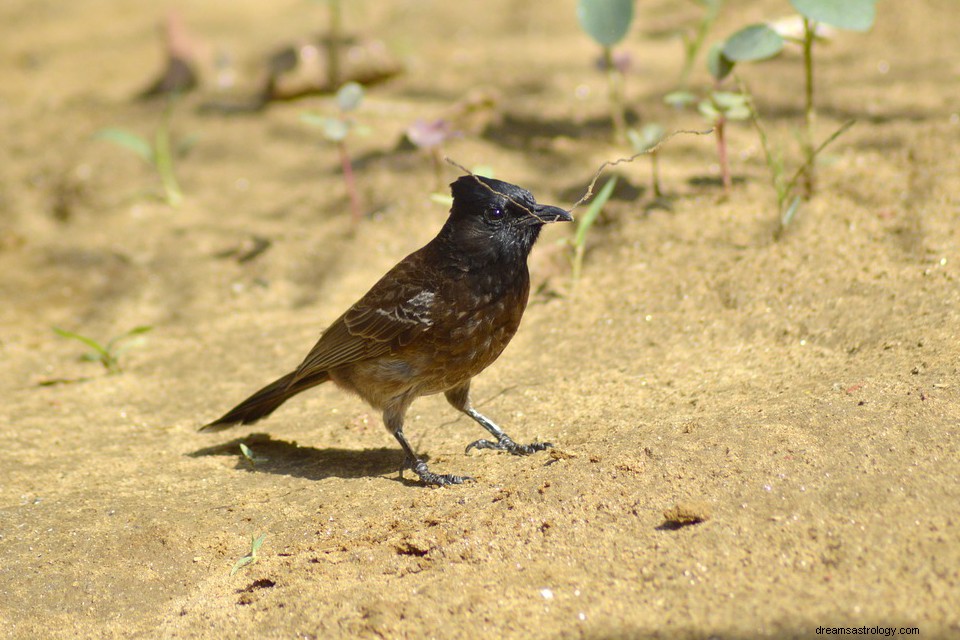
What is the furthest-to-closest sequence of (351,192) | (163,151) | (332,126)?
(163,151) < (351,192) < (332,126)

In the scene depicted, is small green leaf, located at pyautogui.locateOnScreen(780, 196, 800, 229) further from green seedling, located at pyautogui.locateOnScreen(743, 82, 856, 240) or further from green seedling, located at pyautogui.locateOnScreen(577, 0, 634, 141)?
green seedling, located at pyautogui.locateOnScreen(577, 0, 634, 141)

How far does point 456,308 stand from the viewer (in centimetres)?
429

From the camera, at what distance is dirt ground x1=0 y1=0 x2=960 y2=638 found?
3209 mm

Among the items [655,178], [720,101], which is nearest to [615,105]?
[655,178]

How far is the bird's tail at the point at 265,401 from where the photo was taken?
4871mm

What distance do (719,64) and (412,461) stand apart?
3.14 metres

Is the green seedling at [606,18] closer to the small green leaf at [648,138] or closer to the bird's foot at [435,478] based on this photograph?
the small green leaf at [648,138]

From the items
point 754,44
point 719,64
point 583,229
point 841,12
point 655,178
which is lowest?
point 583,229

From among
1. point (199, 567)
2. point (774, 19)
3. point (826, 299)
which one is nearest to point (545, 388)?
point (826, 299)

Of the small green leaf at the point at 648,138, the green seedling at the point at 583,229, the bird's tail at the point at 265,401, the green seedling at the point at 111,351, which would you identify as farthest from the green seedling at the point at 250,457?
the small green leaf at the point at 648,138

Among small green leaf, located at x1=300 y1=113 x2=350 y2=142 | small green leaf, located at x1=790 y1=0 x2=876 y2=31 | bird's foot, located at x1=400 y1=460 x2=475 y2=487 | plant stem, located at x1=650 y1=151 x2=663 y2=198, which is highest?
small green leaf, located at x1=790 y1=0 x2=876 y2=31

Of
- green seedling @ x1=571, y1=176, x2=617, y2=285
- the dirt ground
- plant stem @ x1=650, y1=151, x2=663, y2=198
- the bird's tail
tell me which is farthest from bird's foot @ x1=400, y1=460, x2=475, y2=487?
plant stem @ x1=650, y1=151, x2=663, y2=198

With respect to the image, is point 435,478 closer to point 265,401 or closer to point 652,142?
point 265,401

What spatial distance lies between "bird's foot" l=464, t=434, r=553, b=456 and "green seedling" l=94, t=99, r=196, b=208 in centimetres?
405
